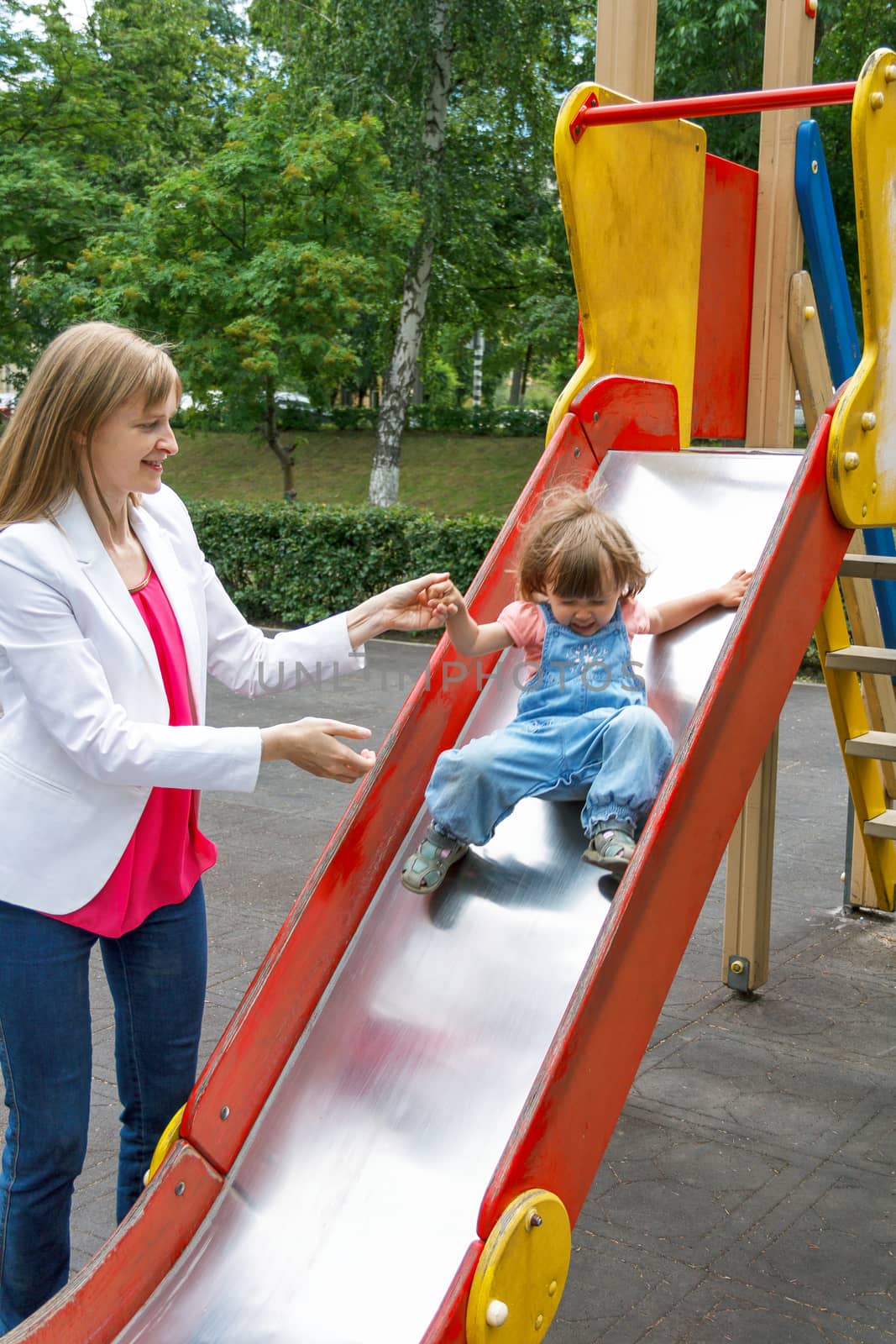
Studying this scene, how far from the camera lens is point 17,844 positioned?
2.09 metres

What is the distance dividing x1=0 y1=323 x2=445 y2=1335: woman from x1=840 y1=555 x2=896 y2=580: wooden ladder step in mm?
1892

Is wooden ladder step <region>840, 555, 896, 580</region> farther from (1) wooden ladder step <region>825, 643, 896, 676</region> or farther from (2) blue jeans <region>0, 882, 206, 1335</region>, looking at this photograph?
(2) blue jeans <region>0, 882, 206, 1335</region>

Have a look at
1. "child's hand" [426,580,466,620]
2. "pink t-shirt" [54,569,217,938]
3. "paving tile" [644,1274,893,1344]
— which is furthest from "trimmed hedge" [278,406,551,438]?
"pink t-shirt" [54,569,217,938]

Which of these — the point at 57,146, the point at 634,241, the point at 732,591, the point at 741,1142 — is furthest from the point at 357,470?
the point at 741,1142

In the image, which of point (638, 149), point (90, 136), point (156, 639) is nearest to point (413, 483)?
point (90, 136)

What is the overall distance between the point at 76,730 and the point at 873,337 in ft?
6.62

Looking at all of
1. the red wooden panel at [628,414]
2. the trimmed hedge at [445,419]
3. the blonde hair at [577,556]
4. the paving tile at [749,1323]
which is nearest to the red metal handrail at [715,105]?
the red wooden panel at [628,414]

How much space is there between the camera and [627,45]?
4.05 m

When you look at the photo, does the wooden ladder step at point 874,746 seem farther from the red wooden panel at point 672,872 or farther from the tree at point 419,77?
the tree at point 419,77

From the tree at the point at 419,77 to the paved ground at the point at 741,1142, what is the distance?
1149cm

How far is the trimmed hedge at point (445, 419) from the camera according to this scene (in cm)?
2612

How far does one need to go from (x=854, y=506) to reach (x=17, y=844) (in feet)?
6.17

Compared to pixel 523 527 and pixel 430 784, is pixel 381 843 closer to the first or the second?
pixel 430 784

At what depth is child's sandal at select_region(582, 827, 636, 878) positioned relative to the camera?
8.77 feet
